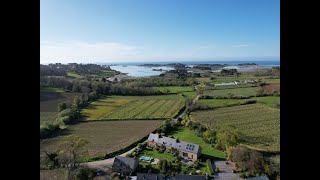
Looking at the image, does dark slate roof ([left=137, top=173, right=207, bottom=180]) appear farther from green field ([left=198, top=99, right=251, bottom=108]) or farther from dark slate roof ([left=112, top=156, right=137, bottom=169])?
green field ([left=198, top=99, right=251, bottom=108])

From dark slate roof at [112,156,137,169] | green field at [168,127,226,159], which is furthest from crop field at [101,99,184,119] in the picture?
dark slate roof at [112,156,137,169]

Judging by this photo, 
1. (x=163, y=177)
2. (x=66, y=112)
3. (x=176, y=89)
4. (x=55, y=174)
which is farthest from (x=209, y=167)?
(x=176, y=89)

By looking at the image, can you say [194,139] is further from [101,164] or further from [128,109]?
[128,109]
